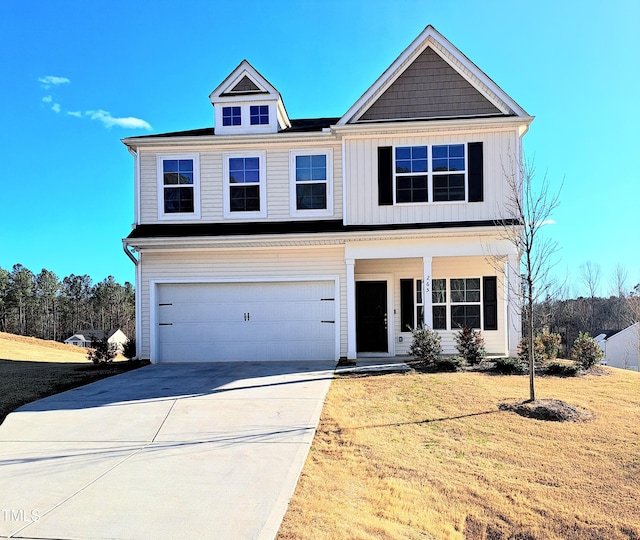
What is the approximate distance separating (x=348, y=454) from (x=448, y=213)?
28.0 ft

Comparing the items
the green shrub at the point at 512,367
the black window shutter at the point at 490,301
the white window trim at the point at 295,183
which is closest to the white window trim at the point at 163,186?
the white window trim at the point at 295,183

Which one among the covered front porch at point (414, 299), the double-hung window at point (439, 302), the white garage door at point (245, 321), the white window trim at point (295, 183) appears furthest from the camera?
the double-hung window at point (439, 302)

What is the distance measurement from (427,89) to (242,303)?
7985 mm

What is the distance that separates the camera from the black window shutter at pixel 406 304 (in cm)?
1383

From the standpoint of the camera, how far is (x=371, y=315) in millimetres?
13969

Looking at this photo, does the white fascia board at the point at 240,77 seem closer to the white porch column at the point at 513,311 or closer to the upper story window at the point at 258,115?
the upper story window at the point at 258,115

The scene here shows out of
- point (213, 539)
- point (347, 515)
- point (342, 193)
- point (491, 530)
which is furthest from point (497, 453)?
point (342, 193)

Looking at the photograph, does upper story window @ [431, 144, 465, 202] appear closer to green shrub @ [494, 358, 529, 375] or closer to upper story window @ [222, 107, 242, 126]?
green shrub @ [494, 358, 529, 375]

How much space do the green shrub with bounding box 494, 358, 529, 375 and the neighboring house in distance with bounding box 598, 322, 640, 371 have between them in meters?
35.5

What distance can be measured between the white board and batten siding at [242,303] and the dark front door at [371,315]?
113 cm

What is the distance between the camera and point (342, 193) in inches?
519

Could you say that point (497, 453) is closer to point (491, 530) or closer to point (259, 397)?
point (491, 530)

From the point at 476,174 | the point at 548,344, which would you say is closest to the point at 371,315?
the point at 548,344

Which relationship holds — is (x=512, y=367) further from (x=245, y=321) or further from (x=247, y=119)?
(x=247, y=119)
